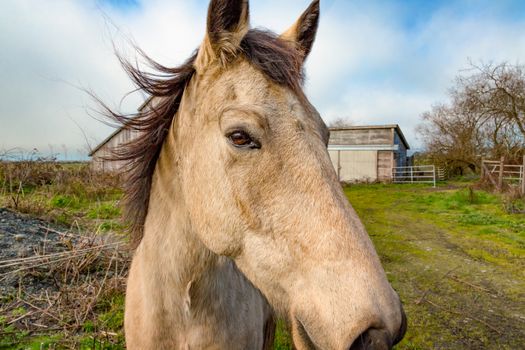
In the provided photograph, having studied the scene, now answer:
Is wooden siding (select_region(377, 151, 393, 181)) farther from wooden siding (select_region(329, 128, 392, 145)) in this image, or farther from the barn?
wooden siding (select_region(329, 128, 392, 145))

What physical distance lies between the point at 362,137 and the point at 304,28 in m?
24.3

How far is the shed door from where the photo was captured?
950 inches

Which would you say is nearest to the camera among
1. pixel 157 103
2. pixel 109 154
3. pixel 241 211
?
pixel 241 211

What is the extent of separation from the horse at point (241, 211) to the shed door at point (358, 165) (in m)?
23.6

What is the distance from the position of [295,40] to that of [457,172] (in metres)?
34.4

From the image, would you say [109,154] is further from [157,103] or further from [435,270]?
[435,270]

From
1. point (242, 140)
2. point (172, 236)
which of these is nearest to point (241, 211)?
point (242, 140)

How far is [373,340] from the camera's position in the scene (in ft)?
3.04

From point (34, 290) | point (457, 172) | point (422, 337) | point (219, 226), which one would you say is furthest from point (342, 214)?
point (457, 172)

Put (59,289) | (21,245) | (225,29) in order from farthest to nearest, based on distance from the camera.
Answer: (21,245)
(59,289)
(225,29)

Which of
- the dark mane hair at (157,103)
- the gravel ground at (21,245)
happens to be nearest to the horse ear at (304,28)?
the dark mane hair at (157,103)

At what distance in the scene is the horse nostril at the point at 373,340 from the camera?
919mm

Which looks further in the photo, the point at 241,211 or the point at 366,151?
the point at 366,151

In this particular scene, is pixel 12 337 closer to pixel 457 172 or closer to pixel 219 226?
pixel 219 226
